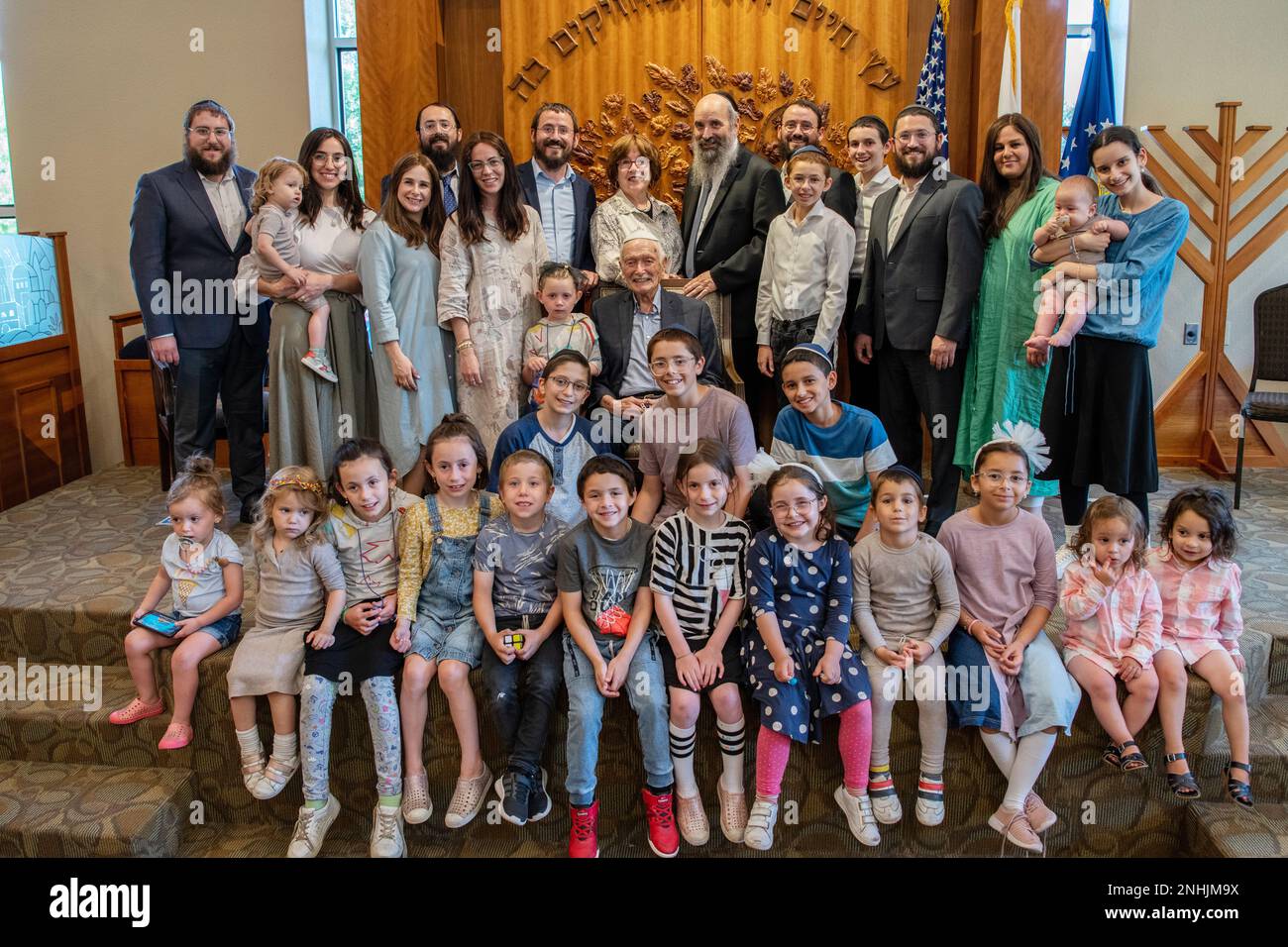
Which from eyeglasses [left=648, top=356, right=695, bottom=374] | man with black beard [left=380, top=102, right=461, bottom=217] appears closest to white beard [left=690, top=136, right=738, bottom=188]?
man with black beard [left=380, top=102, right=461, bottom=217]

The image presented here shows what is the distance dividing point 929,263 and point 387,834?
8.29ft

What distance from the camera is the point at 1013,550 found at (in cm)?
288

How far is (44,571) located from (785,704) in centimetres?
275

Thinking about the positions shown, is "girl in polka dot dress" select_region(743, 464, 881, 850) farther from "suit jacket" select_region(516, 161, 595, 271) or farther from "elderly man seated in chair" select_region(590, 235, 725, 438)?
"suit jacket" select_region(516, 161, 595, 271)

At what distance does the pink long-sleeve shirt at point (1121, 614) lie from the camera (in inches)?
110

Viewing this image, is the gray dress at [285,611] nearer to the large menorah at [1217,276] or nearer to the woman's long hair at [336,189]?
the woman's long hair at [336,189]

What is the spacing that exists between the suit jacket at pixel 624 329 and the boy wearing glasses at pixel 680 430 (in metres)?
0.33

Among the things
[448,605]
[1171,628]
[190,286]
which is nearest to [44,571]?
[190,286]

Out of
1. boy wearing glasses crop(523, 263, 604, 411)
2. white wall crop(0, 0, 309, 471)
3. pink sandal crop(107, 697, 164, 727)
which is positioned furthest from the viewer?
white wall crop(0, 0, 309, 471)

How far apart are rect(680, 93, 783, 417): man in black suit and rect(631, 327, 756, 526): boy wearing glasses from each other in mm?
745

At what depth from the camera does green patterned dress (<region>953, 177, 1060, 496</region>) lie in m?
3.49

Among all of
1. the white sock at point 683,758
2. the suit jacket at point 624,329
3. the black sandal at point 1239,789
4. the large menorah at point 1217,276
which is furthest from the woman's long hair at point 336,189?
the large menorah at point 1217,276

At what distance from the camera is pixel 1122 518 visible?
110 inches
